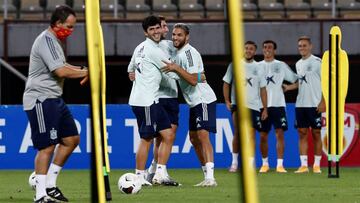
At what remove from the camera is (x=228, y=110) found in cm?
1917

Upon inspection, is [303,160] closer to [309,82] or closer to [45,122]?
[309,82]

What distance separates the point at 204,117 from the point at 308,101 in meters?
4.06

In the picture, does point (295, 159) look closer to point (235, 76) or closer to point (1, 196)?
point (1, 196)

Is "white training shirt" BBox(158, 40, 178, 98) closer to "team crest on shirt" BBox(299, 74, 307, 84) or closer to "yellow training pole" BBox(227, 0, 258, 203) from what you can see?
"team crest on shirt" BBox(299, 74, 307, 84)

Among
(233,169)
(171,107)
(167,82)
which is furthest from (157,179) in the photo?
(233,169)

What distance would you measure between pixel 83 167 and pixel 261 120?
10.1 feet

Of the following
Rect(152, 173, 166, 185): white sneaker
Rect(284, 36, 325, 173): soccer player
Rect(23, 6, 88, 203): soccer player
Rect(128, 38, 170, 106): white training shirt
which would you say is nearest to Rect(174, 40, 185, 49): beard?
Rect(128, 38, 170, 106): white training shirt

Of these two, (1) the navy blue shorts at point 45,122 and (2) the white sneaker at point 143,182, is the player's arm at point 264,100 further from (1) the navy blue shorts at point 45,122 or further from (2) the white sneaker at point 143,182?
(1) the navy blue shorts at point 45,122

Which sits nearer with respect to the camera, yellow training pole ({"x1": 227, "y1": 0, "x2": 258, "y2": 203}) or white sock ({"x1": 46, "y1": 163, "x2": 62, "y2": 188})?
yellow training pole ({"x1": 227, "y1": 0, "x2": 258, "y2": 203})

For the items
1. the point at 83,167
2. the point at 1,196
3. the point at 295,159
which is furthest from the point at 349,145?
the point at 1,196

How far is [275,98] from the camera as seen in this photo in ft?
59.8

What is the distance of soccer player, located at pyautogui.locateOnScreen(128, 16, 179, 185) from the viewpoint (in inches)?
523

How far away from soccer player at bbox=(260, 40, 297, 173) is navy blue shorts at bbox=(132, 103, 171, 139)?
4.50 m

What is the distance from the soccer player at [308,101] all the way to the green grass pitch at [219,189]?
0.55 metres
